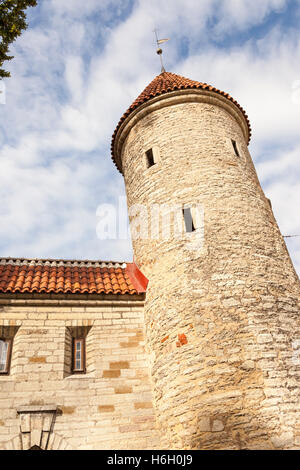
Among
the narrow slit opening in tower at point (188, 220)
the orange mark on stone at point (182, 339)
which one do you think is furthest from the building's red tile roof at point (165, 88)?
the orange mark on stone at point (182, 339)

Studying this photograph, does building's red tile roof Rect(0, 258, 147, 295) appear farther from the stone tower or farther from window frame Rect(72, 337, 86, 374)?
window frame Rect(72, 337, 86, 374)

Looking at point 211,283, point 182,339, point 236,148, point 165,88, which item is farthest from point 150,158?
point 182,339

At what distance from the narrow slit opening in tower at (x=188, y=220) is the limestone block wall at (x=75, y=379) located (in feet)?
6.82

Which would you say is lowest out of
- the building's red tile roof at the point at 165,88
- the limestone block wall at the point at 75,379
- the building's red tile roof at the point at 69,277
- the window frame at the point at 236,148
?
the limestone block wall at the point at 75,379

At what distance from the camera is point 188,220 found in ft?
27.1

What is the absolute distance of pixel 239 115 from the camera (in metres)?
11.0

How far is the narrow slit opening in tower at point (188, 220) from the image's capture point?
817 centimetres

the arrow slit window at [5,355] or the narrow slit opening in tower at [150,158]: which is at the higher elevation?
the narrow slit opening in tower at [150,158]

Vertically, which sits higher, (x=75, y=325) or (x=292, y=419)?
(x=75, y=325)

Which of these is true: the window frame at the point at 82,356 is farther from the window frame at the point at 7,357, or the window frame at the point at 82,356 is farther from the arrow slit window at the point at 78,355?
the window frame at the point at 7,357

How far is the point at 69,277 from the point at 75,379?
268cm
